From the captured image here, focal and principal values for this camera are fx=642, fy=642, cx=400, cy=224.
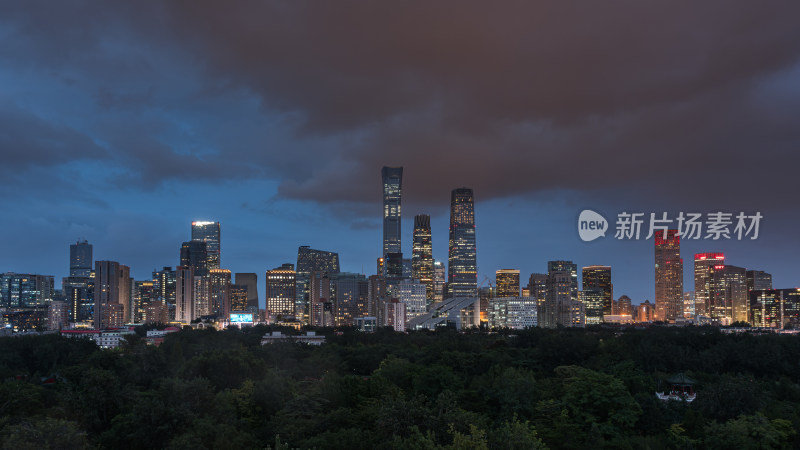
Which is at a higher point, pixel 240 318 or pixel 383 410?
pixel 383 410

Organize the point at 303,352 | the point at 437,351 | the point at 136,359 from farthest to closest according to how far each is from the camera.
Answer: the point at 303,352
the point at 437,351
the point at 136,359

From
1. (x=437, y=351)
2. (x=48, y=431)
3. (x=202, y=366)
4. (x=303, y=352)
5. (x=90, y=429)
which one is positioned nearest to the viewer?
(x=48, y=431)

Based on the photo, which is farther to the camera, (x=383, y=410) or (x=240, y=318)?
(x=240, y=318)

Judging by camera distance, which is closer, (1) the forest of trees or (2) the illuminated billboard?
(1) the forest of trees

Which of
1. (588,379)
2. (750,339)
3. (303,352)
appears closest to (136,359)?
(303,352)

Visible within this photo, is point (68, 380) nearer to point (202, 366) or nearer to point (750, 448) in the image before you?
point (202, 366)

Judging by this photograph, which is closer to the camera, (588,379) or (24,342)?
(588,379)

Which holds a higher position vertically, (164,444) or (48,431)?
(48,431)

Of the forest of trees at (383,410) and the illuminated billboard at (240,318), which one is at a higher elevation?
the forest of trees at (383,410)

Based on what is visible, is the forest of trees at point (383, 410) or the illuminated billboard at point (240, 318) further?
the illuminated billboard at point (240, 318)

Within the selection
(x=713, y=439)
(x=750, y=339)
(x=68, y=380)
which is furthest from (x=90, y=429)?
(x=750, y=339)

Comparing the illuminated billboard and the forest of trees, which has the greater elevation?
the forest of trees
